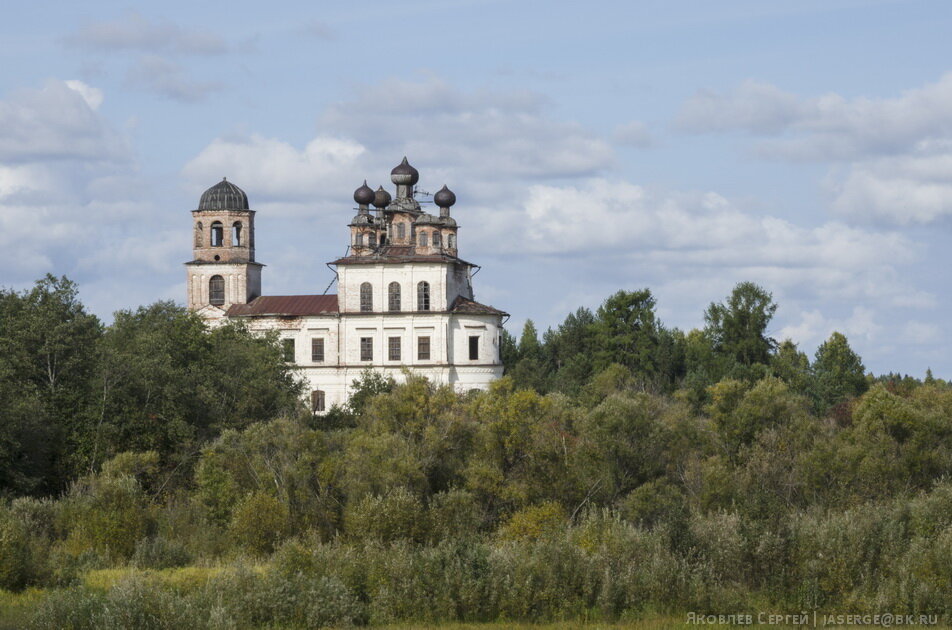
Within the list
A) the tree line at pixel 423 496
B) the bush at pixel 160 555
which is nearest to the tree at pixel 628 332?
the tree line at pixel 423 496

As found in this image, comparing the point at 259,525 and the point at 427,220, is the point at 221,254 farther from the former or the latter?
the point at 259,525

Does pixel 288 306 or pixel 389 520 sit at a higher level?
pixel 288 306

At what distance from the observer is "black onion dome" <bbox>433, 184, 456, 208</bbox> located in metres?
71.0

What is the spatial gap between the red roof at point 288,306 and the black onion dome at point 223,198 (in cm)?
481

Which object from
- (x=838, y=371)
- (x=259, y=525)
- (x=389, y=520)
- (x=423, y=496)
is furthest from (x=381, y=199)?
(x=389, y=520)

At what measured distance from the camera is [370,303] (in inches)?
2687

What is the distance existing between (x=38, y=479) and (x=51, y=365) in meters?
4.38

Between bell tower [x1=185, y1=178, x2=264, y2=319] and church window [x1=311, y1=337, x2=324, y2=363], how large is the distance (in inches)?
174

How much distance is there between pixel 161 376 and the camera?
4397 centimetres

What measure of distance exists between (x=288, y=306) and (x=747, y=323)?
2671cm

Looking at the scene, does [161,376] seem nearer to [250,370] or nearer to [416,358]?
[250,370]

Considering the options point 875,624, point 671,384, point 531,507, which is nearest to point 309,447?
point 531,507

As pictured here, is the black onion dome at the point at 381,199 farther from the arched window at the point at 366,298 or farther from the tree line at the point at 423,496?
the tree line at the point at 423,496

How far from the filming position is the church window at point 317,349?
2714 inches
